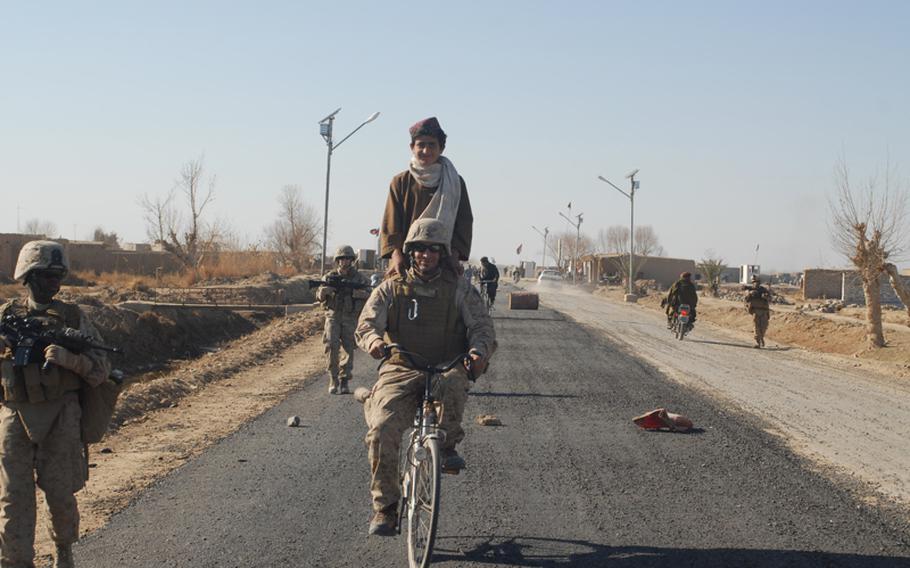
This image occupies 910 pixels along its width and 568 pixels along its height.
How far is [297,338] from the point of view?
81.0 feet

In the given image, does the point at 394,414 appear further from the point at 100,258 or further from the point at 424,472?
the point at 100,258

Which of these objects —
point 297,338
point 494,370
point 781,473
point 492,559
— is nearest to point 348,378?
point 494,370

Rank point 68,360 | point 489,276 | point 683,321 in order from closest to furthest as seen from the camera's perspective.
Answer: point 68,360
point 683,321
point 489,276

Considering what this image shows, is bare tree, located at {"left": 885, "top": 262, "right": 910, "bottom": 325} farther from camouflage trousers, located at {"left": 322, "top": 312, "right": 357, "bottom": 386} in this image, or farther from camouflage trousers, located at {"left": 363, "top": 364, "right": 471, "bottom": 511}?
camouflage trousers, located at {"left": 363, "top": 364, "right": 471, "bottom": 511}

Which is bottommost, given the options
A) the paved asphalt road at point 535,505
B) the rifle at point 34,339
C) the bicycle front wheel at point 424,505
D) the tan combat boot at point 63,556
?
the paved asphalt road at point 535,505

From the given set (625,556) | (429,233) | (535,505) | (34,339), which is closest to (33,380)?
(34,339)

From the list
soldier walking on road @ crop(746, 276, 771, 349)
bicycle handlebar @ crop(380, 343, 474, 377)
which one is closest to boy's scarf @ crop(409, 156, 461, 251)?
bicycle handlebar @ crop(380, 343, 474, 377)

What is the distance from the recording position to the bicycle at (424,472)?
5312mm

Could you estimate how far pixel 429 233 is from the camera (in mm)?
6223

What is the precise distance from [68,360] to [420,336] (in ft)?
7.15

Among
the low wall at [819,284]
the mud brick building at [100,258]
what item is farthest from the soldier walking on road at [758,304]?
the low wall at [819,284]

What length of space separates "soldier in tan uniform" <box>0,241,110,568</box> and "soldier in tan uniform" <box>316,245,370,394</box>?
8.17 meters

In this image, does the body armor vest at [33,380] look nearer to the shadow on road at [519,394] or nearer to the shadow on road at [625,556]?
the shadow on road at [625,556]

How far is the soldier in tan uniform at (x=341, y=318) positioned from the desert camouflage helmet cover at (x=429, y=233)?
7.36 meters
